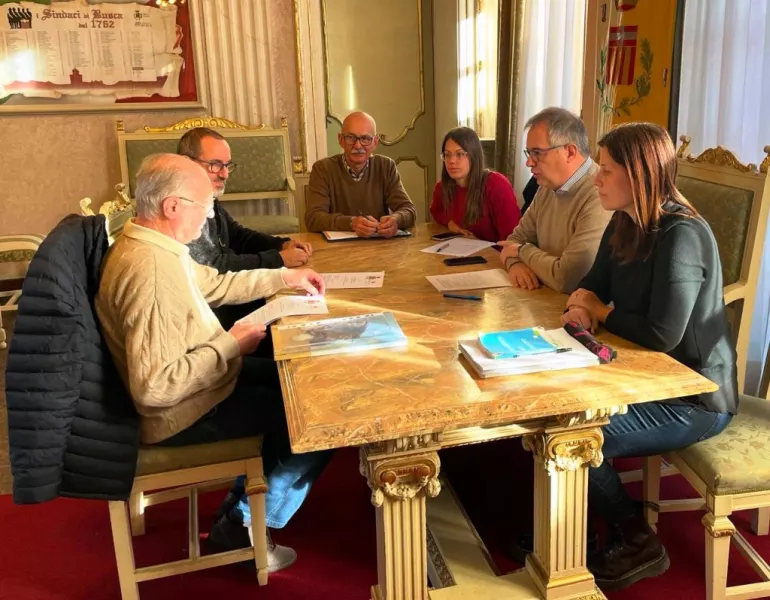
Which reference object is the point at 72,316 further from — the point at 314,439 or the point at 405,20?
the point at 405,20

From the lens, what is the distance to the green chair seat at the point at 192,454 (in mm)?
1641

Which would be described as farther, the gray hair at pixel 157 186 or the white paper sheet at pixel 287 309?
the white paper sheet at pixel 287 309

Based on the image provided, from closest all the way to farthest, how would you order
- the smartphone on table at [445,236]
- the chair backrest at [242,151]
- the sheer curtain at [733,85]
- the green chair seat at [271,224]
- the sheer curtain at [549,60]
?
1. the sheer curtain at [733,85]
2. the smartphone on table at [445,236]
3. the sheer curtain at [549,60]
4. the green chair seat at [271,224]
5. the chair backrest at [242,151]

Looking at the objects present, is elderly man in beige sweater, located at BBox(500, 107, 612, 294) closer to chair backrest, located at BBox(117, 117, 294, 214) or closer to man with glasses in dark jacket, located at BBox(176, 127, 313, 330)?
man with glasses in dark jacket, located at BBox(176, 127, 313, 330)

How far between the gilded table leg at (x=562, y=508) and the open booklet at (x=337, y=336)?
38 centimetres

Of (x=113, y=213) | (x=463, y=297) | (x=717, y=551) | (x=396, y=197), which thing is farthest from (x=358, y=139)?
(x=717, y=551)

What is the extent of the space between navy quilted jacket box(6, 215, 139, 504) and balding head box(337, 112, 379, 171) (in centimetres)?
177

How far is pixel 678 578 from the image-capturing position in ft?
5.97

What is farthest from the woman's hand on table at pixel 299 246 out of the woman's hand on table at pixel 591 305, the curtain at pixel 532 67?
the curtain at pixel 532 67

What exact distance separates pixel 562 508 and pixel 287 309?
0.85 metres

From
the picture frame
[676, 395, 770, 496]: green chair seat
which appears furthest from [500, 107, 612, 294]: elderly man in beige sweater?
the picture frame

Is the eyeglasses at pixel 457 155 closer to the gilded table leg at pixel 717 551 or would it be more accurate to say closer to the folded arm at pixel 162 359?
the folded arm at pixel 162 359

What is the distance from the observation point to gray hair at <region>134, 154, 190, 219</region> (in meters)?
1.60

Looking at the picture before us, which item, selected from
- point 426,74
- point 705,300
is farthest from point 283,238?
point 426,74
